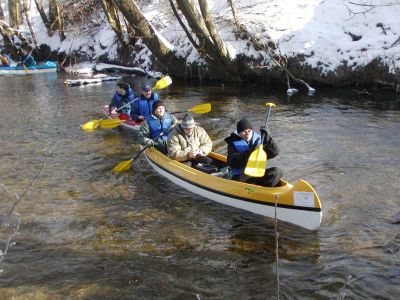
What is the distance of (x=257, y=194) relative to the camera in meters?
6.01

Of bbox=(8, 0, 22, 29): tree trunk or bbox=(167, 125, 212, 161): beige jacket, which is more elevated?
bbox=(8, 0, 22, 29): tree trunk

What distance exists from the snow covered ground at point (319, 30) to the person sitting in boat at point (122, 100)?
4.99m

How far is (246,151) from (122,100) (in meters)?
6.07

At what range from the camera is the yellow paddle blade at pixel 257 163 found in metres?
5.61

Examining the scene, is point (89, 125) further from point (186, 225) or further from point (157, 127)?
point (186, 225)

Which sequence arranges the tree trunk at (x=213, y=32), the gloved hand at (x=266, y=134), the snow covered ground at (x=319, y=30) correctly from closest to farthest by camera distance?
the gloved hand at (x=266, y=134) < the snow covered ground at (x=319, y=30) < the tree trunk at (x=213, y=32)

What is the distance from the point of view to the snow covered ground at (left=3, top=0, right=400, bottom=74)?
13617 millimetres

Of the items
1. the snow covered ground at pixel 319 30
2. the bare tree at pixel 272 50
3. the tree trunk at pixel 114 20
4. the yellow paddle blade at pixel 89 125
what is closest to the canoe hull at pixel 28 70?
the tree trunk at pixel 114 20

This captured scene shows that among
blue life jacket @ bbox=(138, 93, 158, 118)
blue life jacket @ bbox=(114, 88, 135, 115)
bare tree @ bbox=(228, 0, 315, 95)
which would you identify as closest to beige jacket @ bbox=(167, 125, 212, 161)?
blue life jacket @ bbox=(138, 93, 158, 118)

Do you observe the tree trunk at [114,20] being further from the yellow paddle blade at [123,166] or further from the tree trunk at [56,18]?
the yellow paddle blade at [123,166]

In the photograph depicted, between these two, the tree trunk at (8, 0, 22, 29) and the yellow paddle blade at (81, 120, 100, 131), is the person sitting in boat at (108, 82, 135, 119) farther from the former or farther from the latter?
the tree trunk at (8, 0, 22, 29)

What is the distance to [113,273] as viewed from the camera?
5066mm

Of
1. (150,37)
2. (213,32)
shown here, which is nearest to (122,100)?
(213,32)

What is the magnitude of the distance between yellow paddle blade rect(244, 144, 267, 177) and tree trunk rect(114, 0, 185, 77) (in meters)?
11.5
